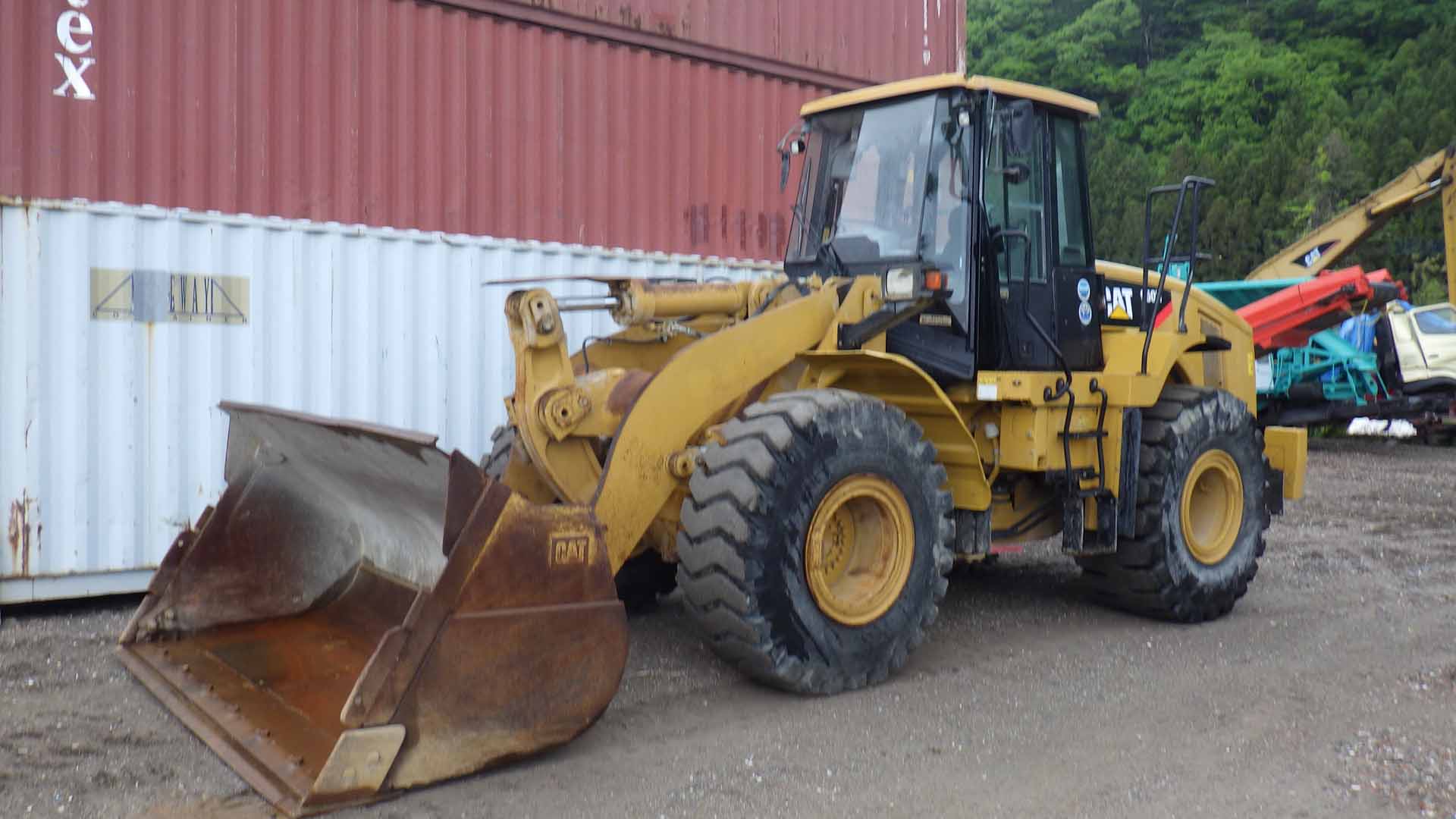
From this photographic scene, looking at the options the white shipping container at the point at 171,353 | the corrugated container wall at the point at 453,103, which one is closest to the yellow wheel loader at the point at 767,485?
the white shipping container at the point at 171,353

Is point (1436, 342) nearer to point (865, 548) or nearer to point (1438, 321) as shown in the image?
point (1438, 321)

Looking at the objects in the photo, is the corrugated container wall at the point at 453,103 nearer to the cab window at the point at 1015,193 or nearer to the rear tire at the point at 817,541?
the cab window at the point at 1015,193

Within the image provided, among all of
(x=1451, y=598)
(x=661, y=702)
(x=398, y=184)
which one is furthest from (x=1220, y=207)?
(x=661, y=702)

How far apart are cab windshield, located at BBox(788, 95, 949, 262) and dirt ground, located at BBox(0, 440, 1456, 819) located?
6.12 feet

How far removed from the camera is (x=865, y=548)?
5.08 metres

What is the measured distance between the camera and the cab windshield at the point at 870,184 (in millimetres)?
5574

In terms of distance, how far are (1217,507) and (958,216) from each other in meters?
2.33

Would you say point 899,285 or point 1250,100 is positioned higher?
point 1250,100

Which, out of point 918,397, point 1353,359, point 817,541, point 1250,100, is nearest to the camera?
point 817,541

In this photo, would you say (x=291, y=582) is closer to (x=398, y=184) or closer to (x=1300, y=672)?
(x=398, y=184)

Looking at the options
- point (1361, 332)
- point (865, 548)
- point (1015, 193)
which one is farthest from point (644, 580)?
point (1361, 332)

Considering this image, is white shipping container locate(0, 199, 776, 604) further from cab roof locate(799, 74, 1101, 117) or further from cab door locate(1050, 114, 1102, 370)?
cab door locate(1050, 114, 1102, 370)

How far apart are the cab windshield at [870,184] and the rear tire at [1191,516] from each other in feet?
5.47

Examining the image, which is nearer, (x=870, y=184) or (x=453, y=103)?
(x=870, y=184)
